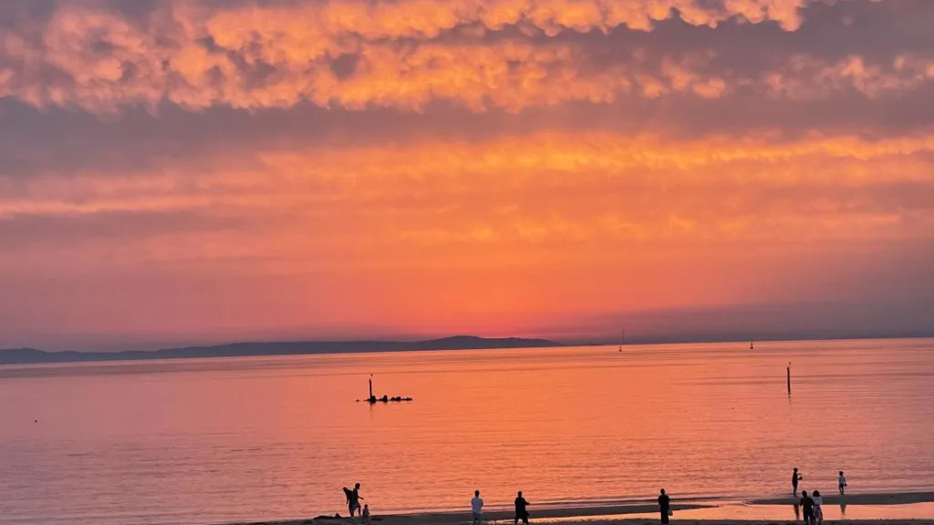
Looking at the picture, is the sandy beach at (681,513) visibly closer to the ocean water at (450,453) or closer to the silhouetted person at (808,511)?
the silhouetted person at (808,511)

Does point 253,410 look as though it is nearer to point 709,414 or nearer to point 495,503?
point 709,414

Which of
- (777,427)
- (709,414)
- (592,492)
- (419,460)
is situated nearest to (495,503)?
(592,492)

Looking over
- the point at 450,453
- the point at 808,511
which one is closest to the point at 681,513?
the point at 808,511

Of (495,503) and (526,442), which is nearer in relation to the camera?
(495,503)

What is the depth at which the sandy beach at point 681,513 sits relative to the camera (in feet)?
145

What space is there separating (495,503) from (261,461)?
102 ft

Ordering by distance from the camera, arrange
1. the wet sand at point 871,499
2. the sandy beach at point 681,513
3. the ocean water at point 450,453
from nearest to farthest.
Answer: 1. the sandy beach at point 681,513
2. the wet sand at point 871,499
3. the ocean water at point 450,453

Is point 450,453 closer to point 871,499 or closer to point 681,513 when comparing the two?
point 681,513

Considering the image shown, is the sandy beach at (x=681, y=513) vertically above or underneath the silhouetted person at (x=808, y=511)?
underneath

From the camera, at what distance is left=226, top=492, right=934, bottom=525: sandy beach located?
44.1 m

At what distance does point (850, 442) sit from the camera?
8406 cm

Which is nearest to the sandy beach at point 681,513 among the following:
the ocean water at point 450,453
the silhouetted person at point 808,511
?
the silhouetted person at point 808,511

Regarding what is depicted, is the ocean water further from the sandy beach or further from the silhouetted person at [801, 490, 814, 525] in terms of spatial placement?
the silhouetted person at [801, 490, 814, 525]

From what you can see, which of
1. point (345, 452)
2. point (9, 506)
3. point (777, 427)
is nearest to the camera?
point (9, 506)
